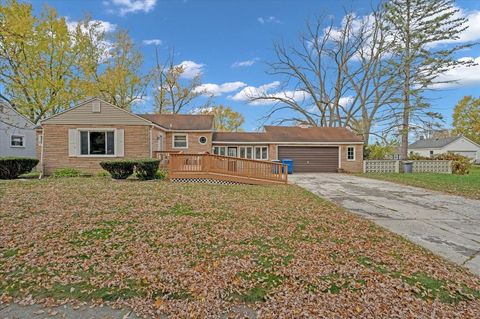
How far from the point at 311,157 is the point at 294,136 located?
2025 mm

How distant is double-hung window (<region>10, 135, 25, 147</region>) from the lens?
20292 mm

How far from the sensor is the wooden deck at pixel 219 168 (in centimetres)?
1065

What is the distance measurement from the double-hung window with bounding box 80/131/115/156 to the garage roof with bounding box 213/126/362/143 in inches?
276

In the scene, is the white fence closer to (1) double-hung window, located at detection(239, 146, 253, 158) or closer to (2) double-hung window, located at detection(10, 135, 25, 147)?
(1) double-hung window, located at detection(239, 146, 253, 158)

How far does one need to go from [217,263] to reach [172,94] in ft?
86.1

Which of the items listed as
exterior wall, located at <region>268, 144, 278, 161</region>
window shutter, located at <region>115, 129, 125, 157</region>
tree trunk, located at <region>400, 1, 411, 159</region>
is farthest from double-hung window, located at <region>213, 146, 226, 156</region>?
tree trunk, located at <region>400, 1, 411, 159</region>

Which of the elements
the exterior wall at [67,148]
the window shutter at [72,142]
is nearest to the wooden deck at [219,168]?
the exterior wall at [67,148]

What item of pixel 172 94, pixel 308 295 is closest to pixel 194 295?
pixel 308 295

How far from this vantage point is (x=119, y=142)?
1327cm

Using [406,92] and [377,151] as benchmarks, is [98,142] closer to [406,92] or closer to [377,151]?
[377,151]

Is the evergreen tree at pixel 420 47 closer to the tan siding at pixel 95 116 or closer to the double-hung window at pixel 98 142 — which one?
the tan siding at pixel 95 116

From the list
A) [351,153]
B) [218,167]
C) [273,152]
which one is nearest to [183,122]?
[273,152]

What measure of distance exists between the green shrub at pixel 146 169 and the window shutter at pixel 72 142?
184 inches

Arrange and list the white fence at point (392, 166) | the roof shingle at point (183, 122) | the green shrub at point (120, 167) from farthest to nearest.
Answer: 1. the white fence at point (392, 166)
2. the roof shingle at point (183, 122)
3. the green shrub at point (120, 167)
